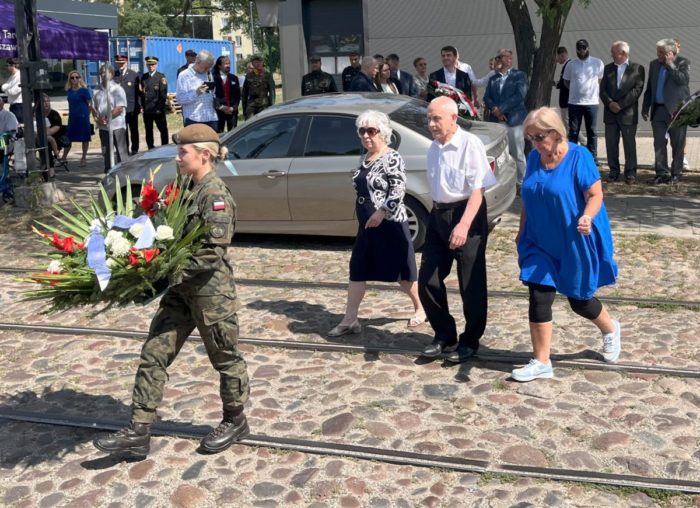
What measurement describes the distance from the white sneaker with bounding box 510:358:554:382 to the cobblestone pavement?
0.07 metres

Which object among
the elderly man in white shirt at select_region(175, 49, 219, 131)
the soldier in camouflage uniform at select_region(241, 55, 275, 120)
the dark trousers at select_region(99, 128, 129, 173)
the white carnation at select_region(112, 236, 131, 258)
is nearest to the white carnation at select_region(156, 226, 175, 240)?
the white carnation at select_region(112, 236, 131, 258)

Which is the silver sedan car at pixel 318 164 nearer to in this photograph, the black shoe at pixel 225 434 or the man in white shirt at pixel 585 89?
the man in white shirt at pixel 585 89

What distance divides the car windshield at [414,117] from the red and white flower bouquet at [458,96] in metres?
1.65

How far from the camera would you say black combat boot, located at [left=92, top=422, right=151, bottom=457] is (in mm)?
5082

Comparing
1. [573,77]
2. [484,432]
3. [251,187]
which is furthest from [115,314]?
→ [573,77]

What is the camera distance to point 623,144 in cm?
1402

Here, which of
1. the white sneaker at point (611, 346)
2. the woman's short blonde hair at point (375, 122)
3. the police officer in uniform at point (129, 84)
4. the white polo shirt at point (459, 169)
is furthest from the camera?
the police officer in uniform at point (129, 84)

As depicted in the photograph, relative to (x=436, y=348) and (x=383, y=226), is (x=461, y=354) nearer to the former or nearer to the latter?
(x=436, y=348)

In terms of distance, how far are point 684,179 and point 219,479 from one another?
1104cm

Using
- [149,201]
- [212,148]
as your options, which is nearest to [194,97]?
[212,148]

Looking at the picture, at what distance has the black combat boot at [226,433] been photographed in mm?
5281

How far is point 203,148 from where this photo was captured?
5.07 m

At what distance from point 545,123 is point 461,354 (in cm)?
173

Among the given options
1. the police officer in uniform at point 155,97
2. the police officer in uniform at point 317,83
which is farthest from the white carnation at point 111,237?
the police officer in uniform at point 155,97
